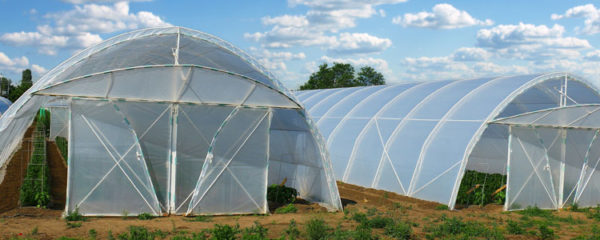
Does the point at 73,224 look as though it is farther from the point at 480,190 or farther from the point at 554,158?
the point at 554,158

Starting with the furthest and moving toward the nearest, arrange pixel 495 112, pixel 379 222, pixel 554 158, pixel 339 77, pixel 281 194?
pixel 339 77
pixel 554 158
pixel 495 112
pixel 281 194
pixel 379 222

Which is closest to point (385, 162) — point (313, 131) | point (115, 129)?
point (313, 131)

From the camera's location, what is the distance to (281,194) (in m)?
16.5

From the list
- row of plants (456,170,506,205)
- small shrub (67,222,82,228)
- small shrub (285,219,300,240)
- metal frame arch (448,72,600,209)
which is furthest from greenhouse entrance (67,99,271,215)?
row of plants (456,170,506,205)

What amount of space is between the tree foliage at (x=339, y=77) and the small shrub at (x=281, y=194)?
194 ft

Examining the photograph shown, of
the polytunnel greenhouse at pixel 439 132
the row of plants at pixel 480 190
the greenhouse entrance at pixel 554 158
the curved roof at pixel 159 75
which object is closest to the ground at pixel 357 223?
the row of plants at pixel 480 190

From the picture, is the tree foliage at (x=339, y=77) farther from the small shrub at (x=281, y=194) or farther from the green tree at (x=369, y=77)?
the small shrub at (x=281, y=194)

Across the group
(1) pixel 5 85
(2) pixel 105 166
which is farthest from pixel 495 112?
(1) pixel 5 85

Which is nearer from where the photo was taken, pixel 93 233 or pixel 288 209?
pixel 93 233

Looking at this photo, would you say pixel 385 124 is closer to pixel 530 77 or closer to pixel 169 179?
pixel 530 77

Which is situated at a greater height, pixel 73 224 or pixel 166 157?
pixel 166 157

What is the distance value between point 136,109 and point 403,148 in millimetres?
10433

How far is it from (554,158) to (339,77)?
57.6 metres

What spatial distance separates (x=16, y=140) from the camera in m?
18.5
